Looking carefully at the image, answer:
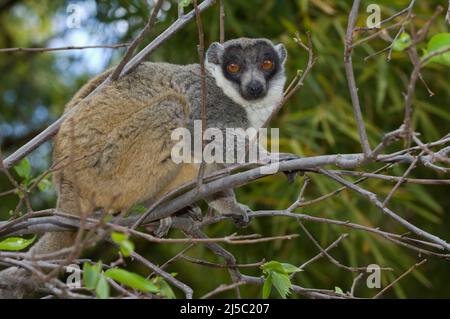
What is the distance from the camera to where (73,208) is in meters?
3.99

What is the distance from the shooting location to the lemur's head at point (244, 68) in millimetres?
4703

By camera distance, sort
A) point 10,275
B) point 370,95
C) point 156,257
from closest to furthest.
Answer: point 10,275
point 370,95
point 156,257

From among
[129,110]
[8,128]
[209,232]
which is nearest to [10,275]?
[129,110]

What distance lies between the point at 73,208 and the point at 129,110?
30.7 inches

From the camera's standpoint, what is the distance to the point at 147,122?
170 inches

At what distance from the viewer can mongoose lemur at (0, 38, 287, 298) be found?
4164mm

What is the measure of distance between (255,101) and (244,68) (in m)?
0.24

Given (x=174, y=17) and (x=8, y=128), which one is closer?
(x=174, y=17)

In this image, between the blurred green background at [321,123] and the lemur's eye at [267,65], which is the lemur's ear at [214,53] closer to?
the lemur's eye at [267,65]

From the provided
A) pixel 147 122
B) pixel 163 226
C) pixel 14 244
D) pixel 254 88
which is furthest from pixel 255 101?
pixel 14 244

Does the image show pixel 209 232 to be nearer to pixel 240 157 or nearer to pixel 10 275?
pixel 240 157

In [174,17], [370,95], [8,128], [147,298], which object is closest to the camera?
[147,298]

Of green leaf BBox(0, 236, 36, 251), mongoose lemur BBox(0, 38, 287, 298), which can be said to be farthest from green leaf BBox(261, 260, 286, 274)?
green leaf BBox(0, 236, 36, 251)

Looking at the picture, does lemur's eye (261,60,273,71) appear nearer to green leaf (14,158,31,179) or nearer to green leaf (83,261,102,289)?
green leaf (14,158,31,179)
